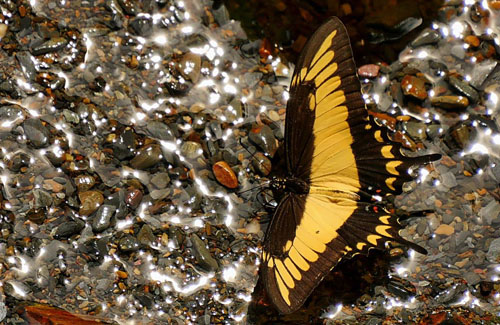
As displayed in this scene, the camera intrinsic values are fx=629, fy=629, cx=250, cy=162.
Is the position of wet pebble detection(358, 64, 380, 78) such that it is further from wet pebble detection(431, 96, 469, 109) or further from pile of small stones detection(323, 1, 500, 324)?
wet pebble detection(431, 96, 469, 109)

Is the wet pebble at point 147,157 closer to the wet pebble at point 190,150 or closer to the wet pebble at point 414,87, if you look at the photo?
the wet pebble at point 190,150

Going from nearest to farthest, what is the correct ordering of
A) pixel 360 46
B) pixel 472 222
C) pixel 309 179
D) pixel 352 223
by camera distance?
pixel 352 223 → pixel 309 179 → pixel 472 222 → pixel 360 46

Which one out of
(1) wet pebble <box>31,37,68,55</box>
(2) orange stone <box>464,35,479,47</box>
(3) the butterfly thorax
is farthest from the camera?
(2) orange stone <box>464,35,479,47</box>

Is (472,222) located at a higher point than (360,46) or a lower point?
lower

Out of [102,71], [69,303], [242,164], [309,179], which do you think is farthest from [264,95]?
[69,303]

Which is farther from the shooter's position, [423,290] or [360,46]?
[360,46]

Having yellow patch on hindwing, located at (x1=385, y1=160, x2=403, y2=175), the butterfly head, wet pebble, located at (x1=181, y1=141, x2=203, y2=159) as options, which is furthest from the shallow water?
yellow patch on hindwing, located at (x1=385, y1=160, x2=403, y2=175)

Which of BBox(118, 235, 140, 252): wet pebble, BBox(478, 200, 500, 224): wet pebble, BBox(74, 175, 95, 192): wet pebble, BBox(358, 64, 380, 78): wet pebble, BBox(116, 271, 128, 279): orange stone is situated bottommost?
BBox(116, 271, 128, 279): orange stone

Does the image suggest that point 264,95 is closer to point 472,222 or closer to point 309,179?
point 309,179
